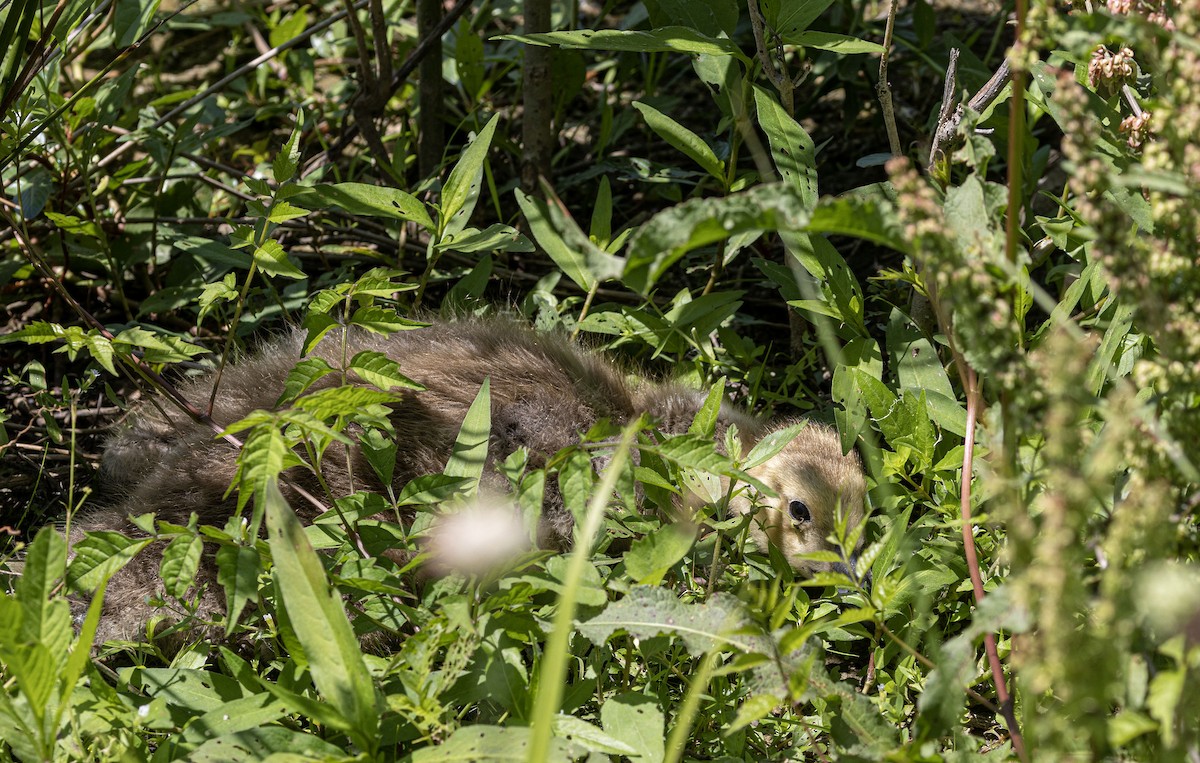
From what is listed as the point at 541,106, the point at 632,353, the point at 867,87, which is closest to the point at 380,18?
the point at 541,106

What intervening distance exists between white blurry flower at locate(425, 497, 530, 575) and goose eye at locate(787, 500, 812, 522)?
128 cm

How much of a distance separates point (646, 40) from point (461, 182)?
656 mm

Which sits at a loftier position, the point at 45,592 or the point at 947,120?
the point at 947,120

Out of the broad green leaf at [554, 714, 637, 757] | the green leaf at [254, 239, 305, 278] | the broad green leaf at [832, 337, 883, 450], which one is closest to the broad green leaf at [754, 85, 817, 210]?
the broad green leaf at [832, 337, 883, 450]

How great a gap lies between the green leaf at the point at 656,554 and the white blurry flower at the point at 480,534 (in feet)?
1.03

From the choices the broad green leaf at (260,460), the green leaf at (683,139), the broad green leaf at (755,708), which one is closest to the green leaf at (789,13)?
the green leaf at (683,139)

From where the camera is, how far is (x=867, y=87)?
4.31m

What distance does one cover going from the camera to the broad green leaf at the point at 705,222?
1.40m

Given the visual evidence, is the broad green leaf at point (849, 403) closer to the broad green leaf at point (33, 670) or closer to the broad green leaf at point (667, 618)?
the broad green leaf at point (667, 618)

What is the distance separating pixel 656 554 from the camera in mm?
2053

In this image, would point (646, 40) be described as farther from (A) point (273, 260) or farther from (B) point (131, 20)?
(B) point (131, 20)

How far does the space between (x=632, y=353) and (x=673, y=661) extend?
5.29ft

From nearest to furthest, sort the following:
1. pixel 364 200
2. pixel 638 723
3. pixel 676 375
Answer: pixel 638 723 → pixel 364 200 → pixel 676 375

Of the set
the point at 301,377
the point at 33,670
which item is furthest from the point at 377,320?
the point at 33,670
